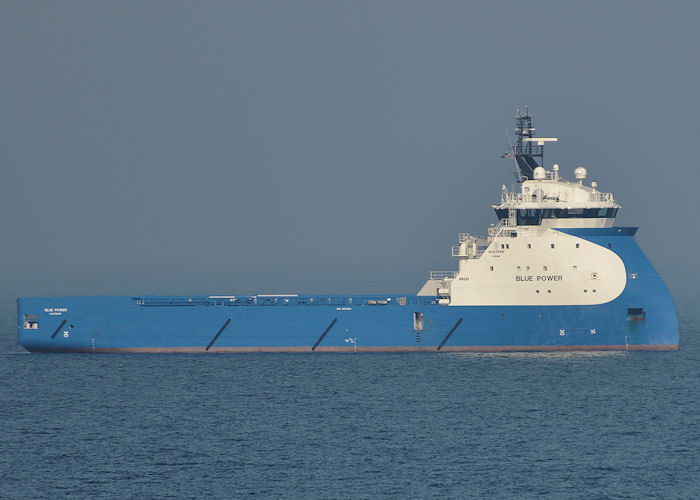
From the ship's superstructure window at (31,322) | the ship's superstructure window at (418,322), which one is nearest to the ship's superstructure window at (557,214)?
the ship's superstructure window at (418,322)

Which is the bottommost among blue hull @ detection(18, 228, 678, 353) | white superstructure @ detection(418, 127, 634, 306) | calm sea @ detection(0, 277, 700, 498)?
calm sea @ detection(0, 277, 700, 498)

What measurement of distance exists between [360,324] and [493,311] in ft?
21.3

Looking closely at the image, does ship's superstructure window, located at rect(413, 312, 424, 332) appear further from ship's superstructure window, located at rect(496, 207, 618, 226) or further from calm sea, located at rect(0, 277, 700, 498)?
ship's superstructure window, located at rect(496, 207, 618, 226)

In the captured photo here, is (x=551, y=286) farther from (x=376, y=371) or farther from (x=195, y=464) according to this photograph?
(x=195, y=464)

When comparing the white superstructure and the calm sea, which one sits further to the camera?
the white superstructure

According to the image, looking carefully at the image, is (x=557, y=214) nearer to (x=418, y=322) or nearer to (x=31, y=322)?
(x=418, y=322)

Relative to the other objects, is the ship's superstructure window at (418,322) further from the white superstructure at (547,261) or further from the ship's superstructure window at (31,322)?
the ship's superstructure window at (31,322)

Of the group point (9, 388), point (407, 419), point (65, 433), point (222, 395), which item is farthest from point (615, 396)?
point (9, 388)

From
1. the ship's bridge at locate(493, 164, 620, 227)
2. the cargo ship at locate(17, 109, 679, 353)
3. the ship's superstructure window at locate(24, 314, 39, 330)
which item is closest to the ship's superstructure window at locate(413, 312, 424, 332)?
the cargo ship at locate(17, 109, 679, 353)

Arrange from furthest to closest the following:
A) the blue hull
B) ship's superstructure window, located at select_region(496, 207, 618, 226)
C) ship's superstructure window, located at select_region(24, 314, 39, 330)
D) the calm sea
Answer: ship's superstructure window, located at select_region(24, 314, 39, 330), ship's superstructure window, located at select_region(496, 207, 618, 226), the blue hull, the calm sea

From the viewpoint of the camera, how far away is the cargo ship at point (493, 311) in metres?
53.7

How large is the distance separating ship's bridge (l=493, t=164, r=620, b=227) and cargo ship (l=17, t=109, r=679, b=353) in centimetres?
5

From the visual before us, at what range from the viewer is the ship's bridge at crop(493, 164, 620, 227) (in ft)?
178

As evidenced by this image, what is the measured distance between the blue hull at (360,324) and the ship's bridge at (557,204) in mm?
928
